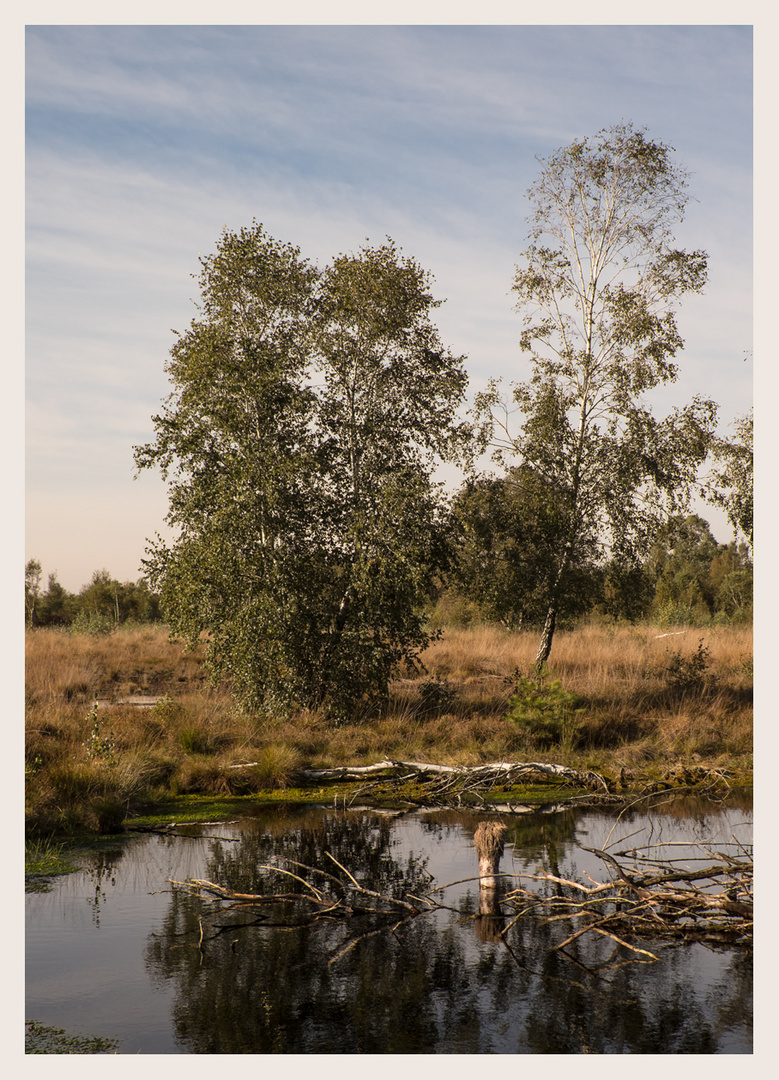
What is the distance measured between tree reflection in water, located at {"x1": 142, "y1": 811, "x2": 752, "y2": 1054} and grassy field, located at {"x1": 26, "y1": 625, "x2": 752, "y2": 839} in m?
4.52

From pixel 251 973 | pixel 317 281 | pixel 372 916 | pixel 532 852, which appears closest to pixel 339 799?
pixel 532 852

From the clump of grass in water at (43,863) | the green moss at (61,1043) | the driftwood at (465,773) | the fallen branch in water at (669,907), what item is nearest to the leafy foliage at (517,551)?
the driftwood at (465,773)

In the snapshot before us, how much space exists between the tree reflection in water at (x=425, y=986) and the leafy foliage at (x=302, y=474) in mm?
7351

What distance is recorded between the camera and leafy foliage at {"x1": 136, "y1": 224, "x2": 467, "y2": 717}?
16.0 meters

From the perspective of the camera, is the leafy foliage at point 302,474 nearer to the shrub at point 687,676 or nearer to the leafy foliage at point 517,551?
the leafy foliage at point 517,551

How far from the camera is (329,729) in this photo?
16.6 metres

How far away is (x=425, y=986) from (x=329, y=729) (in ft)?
32.6

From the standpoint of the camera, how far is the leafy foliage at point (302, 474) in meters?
16.0

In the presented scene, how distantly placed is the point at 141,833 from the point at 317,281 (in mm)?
10216

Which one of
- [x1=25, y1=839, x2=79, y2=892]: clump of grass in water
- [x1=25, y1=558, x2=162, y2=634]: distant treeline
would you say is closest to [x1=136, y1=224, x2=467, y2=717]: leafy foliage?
[x1=25, y1=839, x2=79, y2=892]: clump of grass in water

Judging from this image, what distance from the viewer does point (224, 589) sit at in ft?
53.5

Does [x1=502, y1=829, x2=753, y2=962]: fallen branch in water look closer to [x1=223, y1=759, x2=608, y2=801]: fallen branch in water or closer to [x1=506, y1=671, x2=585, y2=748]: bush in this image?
[x1=223, y1=759, x2=608, y2=801]: fallen branch in water

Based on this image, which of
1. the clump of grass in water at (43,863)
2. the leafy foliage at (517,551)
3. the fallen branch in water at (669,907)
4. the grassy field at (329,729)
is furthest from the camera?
the leafy foliage at (517,551)

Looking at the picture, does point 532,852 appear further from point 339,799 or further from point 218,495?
point 218,495
